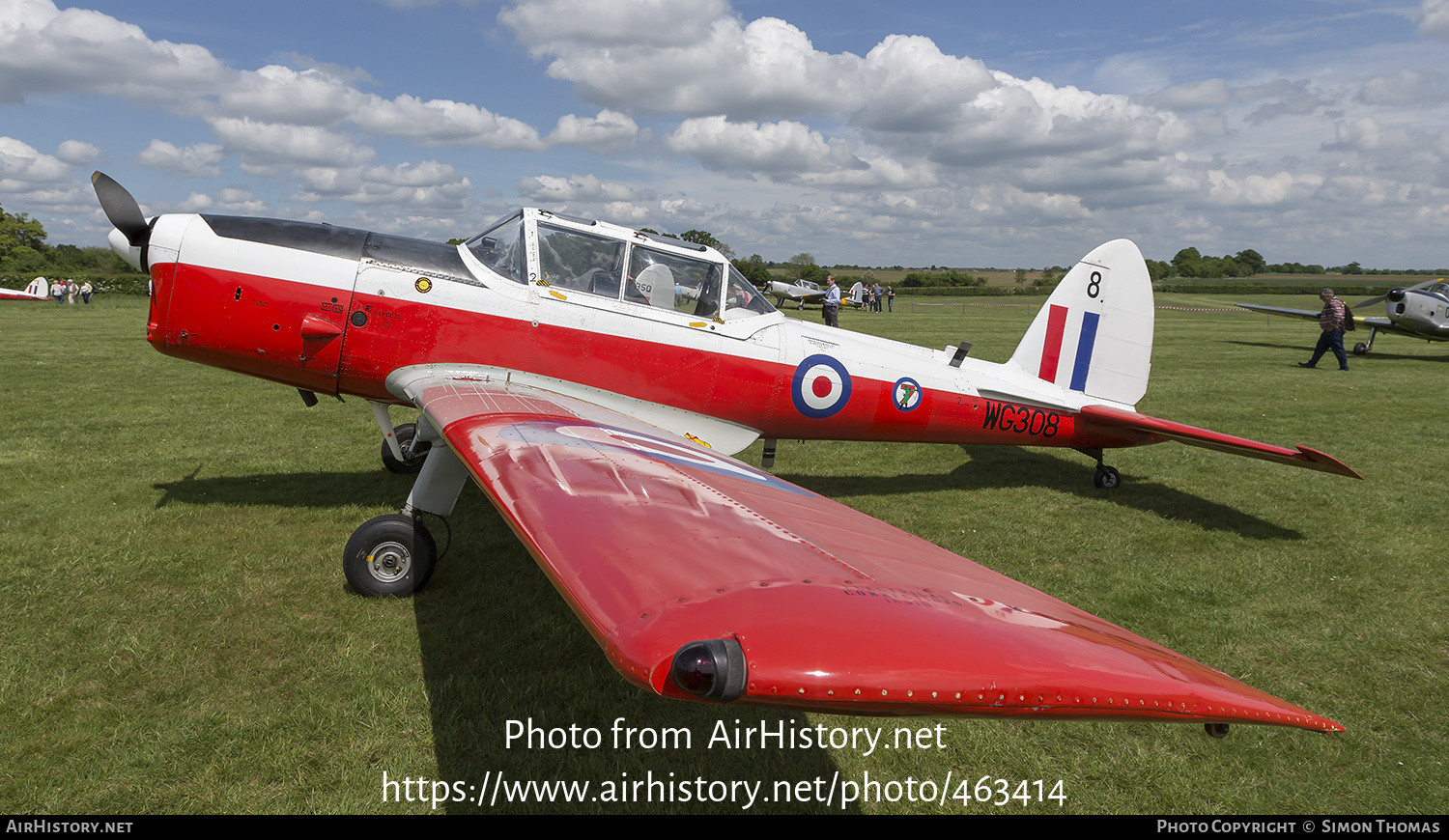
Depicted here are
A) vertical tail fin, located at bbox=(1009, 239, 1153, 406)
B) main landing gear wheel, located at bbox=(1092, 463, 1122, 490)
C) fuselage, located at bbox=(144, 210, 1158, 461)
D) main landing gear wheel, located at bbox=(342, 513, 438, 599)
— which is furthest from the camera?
main landing gear wheel, located at bbox=(1092, 463, 1122, 490)

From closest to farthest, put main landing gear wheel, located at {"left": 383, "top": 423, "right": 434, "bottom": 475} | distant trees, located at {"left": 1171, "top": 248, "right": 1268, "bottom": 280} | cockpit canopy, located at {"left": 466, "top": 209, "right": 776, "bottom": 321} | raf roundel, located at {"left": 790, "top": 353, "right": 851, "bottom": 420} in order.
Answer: cockpit canopy, located at {"left": 466, "top": 209, "right": 776, "bottom": 321} < raf roundel, located at {"left": 790, "top": 353, "right": 851, "bottom": 420} < main landing gear wheel, located at {"left": 383, "top": 423, "right": 434, "bottom": 475} < distant trees, located at {"left": 1171, "top": 248, "right": 1268, "bottom": 280}

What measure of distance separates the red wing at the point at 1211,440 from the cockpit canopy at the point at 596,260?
412cm

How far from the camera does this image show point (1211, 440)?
6.09 metres

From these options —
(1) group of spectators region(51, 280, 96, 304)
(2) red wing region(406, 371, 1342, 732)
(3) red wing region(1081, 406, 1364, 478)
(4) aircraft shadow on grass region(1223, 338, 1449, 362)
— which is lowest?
(1) group of spectators region(51, 280, 96, 304)

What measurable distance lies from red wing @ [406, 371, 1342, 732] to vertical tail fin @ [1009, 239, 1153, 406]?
527 cm

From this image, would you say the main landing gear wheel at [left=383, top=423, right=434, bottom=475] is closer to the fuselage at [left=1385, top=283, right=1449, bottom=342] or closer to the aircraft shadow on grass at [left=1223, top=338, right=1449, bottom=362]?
the aircraft shadow on grass at [left=1223, top=338, right=1449, bottom=362]

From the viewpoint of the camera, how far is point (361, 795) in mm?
2812

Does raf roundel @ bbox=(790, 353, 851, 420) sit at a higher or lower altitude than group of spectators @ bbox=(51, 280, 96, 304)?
higher

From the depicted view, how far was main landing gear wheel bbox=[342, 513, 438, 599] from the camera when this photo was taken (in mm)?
4488

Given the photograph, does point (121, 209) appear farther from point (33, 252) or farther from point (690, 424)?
point (33, 252)

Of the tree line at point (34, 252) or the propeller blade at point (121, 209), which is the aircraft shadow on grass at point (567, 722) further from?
the tree line at point (34, 252)

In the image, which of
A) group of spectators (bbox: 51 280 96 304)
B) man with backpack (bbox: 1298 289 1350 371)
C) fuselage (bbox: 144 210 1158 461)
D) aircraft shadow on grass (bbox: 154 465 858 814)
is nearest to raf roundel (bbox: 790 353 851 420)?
fuselage (bbox: 144 210 1158 461)

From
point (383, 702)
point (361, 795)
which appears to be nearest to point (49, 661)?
point (383, 702)

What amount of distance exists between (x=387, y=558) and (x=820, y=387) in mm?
3474
